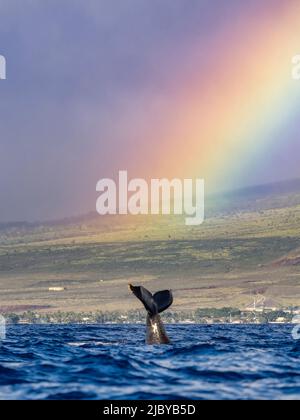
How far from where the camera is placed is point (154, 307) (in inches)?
1702

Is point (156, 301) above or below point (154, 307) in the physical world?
above

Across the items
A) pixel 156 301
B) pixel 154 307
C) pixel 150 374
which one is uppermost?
pixel 156 301

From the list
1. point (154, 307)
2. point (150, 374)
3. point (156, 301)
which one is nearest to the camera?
point (150, 374)

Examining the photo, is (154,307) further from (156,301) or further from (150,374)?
(150,374)

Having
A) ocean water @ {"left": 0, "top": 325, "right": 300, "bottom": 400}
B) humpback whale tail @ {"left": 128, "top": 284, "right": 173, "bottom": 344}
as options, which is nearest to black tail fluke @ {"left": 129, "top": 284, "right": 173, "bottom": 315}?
humpback whale tail @ {"left": 128, "top": 284, "right": 173, "bottom": 344}

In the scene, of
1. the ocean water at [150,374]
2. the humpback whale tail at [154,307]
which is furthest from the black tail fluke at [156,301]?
the ocean water at [150,374]

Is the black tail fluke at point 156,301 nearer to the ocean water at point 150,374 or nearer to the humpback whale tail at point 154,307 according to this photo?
the humpback whale tail at point 154,307

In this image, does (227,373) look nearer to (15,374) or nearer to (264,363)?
(264,363)

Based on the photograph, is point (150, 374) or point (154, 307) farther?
point (154, 307)

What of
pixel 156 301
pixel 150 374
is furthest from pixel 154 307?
pixel 150 374

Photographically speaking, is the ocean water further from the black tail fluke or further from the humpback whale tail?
the black tail fluke

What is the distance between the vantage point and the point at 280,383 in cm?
3138
